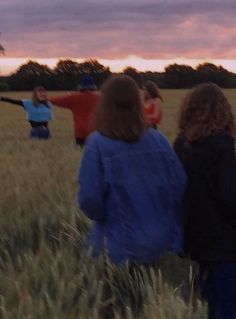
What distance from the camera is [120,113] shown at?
15.7ft

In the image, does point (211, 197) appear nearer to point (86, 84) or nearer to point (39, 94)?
point (86, 84)

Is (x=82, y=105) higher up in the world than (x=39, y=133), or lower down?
higher up

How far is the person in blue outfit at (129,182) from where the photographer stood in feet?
15.6

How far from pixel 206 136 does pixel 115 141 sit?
454 millimetres

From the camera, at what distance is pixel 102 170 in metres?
4.78

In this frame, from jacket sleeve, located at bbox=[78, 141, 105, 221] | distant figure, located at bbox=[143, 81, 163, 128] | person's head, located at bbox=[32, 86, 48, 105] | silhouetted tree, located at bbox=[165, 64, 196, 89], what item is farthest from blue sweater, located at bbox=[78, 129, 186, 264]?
silhouetted tree, located at bbox=[165, 64, 196, 89]

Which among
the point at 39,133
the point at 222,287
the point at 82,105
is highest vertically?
the point at 82,105

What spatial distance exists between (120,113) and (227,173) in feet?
2.02

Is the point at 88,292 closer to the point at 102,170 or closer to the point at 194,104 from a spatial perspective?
the point at 102,170

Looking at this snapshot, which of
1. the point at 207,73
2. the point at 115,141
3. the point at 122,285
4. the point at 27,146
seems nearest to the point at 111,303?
the point at 122,285

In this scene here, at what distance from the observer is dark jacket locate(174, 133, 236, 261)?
4617 millimetres

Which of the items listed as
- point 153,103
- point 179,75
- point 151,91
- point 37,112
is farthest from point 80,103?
point 179,75

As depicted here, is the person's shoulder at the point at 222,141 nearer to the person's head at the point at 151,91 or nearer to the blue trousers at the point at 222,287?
the blue trousers at the point at 222,287

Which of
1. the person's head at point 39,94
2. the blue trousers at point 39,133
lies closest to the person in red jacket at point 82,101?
the person's head at point 39,94
